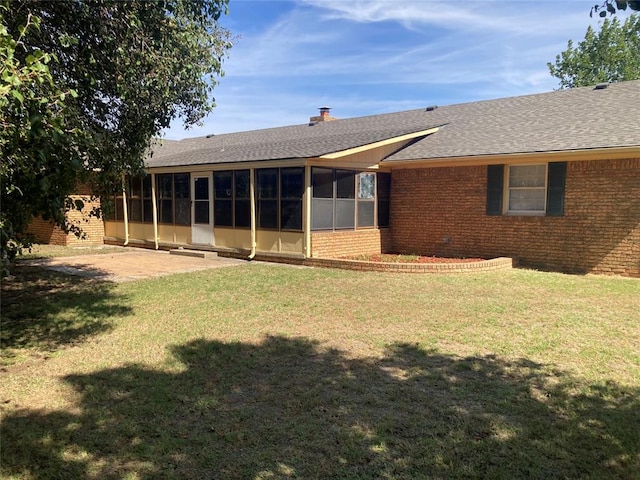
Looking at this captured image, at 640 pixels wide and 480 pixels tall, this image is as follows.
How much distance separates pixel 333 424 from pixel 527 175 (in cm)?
1039

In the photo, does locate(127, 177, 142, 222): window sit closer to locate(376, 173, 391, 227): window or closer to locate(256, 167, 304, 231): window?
locate(256, 167, 304, 231): window

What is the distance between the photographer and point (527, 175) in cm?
1230

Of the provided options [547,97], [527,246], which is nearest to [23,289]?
[527,246]

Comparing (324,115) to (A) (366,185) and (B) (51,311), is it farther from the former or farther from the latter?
(B) (51,311)

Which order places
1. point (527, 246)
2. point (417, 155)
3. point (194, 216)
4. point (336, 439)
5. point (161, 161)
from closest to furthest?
point (336, 439)
point (527, 246)
point (417, 155)
point (194, 216)
point (161, 161)

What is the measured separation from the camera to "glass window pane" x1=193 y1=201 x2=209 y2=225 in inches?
592

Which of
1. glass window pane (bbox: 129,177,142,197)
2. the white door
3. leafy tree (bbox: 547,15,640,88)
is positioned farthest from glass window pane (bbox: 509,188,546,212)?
leafy tree (bbox: 547,15,640,88)

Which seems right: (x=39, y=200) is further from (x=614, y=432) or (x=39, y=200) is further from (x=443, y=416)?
(x=614, y=432)

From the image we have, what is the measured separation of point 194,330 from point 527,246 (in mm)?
8980

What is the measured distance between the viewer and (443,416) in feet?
13.3

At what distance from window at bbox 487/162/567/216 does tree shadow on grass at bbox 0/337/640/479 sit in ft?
25.0

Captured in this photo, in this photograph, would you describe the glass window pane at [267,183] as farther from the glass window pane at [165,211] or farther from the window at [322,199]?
the glass window pane at [165,211]

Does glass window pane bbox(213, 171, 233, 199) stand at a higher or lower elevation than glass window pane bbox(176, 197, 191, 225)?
higher

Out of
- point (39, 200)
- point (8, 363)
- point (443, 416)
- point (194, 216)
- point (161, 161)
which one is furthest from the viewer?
point (161, 161)
